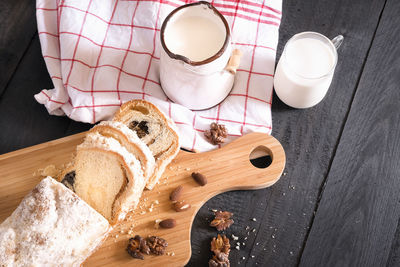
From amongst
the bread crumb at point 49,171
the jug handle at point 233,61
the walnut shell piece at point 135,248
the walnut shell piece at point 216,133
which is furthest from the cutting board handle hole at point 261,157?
the bread crumb at point 49,171

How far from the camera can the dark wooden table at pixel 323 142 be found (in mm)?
2025

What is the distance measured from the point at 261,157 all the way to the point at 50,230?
99 centimetres

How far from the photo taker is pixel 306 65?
2.05m

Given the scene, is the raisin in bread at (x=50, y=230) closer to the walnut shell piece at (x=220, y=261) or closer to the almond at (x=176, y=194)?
the almond at (x=176, y=194)

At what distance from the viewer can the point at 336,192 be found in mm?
2100

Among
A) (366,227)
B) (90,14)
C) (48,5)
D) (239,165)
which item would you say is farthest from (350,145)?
(48,5)

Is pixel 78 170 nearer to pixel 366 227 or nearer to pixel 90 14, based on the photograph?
pixel 90 14

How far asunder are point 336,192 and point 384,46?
805 millimetres

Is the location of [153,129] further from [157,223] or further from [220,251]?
[220,251]

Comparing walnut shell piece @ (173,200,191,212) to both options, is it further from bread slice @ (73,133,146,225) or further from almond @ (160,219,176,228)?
bread slice @ (73,133,146,225)

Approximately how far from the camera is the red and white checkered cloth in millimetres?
2121

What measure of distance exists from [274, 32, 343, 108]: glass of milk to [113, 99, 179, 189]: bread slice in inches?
22.1

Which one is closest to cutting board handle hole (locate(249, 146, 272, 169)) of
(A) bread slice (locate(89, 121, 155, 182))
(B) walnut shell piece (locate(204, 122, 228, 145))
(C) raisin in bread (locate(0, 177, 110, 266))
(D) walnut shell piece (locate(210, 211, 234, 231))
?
(B) walnut shell piece (locate(204, 122, 228, 145))

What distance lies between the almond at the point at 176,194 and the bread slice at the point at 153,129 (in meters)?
0.09
